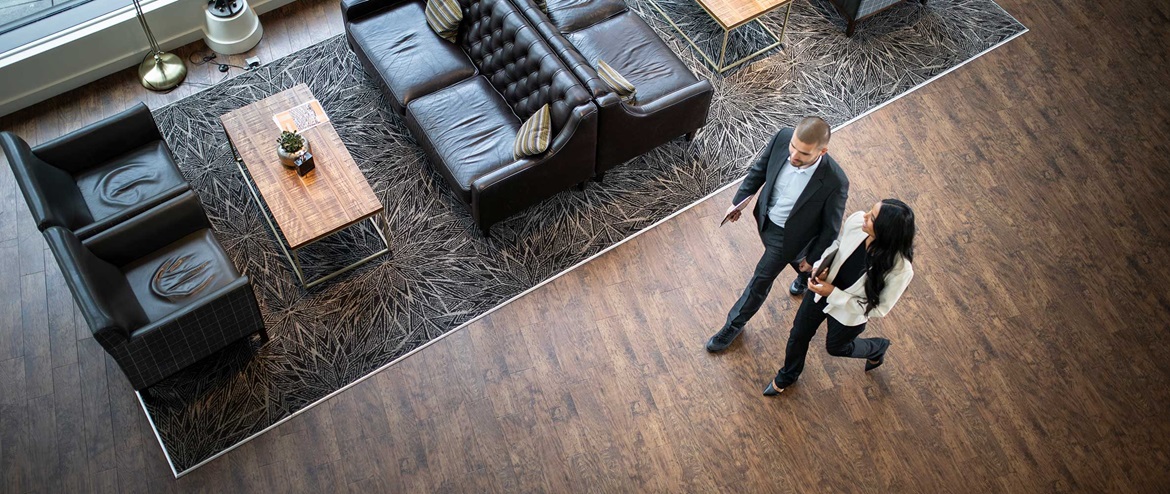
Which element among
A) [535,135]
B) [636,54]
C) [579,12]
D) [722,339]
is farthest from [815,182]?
[579,12]

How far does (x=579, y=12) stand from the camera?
242 inches

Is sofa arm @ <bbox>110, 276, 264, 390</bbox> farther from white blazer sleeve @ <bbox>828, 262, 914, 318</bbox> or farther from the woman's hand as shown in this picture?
white blazer sleeve @ <bbox>828, 262, 914, 318</bbox>

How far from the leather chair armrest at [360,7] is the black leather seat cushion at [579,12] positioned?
1.13 m

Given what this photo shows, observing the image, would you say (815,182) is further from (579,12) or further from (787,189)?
(579,12)

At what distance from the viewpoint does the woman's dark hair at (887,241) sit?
372cm

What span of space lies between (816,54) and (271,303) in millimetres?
4273

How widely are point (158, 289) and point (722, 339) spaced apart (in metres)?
3.15

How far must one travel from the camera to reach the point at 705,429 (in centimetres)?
488

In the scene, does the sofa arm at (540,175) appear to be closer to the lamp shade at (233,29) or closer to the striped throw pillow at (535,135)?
the striped throw pillow at (535,135)

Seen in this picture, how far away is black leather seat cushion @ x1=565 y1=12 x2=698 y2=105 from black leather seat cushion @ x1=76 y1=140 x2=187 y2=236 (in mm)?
2705

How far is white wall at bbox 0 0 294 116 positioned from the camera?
19.8 feet

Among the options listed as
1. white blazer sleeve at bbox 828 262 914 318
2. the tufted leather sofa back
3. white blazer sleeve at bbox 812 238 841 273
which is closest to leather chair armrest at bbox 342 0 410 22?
the tufted leather sofa back

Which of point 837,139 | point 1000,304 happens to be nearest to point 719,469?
point 1000,304

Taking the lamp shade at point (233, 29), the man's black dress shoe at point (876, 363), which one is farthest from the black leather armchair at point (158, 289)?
the man's black dress shoe at point (876, 363)
